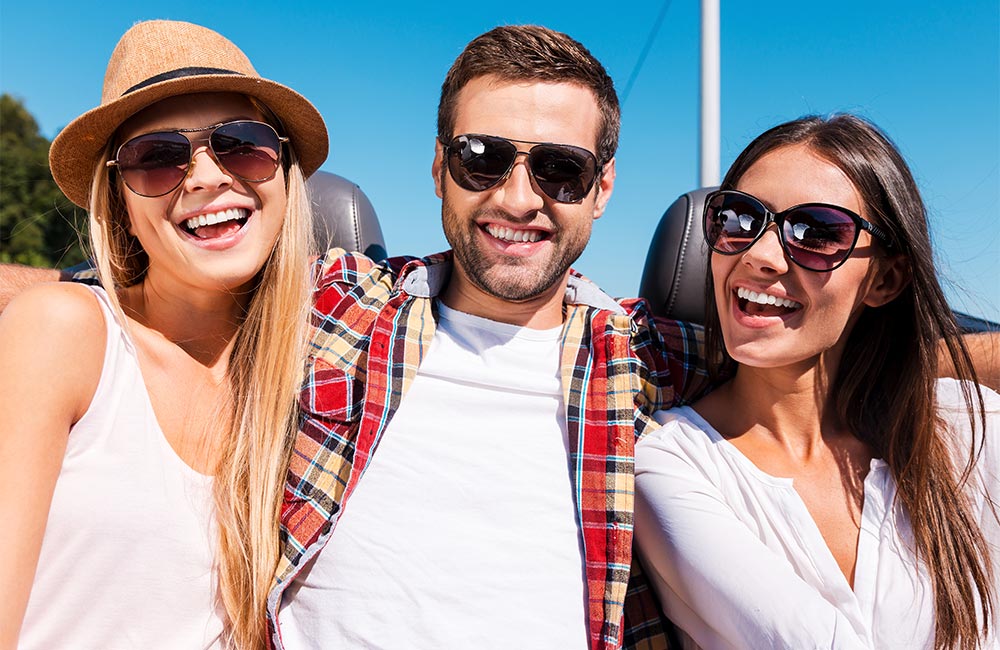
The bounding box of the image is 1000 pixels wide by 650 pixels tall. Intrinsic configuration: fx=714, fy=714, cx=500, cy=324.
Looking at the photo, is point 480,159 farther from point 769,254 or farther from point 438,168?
point 769,254

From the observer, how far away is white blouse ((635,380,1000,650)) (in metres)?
1.43

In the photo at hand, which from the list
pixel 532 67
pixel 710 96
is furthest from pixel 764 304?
pixel 710 96

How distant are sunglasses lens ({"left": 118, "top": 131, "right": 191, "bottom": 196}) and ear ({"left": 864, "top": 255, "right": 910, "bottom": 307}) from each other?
163 cm

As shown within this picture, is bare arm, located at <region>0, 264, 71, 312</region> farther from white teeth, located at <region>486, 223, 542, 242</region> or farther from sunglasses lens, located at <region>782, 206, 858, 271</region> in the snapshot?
sunglasses lens, located at <region>782, 206, 858, 271</region>

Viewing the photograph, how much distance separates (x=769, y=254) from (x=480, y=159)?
0.83m

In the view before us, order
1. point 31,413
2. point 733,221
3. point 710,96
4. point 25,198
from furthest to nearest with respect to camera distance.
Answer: point 25,198 → point 710,96 → point 733,221 → point 31,413

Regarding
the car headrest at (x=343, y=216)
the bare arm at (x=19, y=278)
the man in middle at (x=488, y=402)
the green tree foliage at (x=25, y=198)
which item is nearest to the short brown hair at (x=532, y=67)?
the man in middle at (x=488, y=402)

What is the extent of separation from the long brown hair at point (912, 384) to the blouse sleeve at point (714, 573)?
0.28 meters

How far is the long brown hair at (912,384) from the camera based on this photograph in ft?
5.03

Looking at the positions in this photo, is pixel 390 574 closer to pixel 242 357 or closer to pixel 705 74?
pixel 242 357

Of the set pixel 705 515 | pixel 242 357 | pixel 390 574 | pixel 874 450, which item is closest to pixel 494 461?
pixel 390 574

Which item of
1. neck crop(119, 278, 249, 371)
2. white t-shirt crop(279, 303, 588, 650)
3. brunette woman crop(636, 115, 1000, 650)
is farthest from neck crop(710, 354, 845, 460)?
neck crop(119, 278, 249, 371)

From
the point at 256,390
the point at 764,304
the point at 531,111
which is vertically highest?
the point at 531,111

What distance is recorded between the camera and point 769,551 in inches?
59.1
